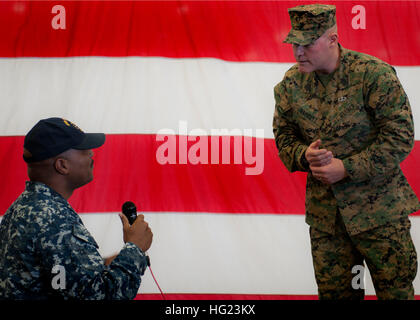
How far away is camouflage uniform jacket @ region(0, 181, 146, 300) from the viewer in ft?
4.24

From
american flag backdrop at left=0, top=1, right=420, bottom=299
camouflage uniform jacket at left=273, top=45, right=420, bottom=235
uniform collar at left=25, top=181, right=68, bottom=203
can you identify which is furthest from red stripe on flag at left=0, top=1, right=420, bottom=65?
uniform collar at left=25, top=181, right=68, bottom=203

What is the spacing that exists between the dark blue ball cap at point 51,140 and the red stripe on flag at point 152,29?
1.28 m

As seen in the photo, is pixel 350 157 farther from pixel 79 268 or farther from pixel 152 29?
pixel 152 29

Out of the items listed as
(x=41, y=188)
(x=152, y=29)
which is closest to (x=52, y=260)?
(x=41, y=188)

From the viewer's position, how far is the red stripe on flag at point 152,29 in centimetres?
266

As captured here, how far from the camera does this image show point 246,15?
266 cm

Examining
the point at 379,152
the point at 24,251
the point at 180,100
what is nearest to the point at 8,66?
the point at 180,100

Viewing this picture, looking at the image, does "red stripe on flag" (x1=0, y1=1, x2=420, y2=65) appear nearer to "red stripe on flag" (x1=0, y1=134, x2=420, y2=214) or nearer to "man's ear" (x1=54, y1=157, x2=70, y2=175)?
"red stripe on flag" (x1=0, y1=134, x2=420, y2=214)

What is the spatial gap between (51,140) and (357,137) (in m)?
0.99

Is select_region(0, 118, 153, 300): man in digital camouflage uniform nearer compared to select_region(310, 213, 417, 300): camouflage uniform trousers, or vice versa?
select_region(0, 118, 153, 300): man in digital camouflage uniform

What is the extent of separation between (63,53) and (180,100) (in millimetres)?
652

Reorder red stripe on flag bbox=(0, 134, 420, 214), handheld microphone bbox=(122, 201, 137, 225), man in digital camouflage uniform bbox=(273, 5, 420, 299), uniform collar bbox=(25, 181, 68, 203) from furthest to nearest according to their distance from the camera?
red stripe on flag bbox=(0, 134, 420, 214) < man in digital camouflage uniform bbox=(273, 5, 420, 299) < handheld microphone bbox=(122, 201, 137, 225) < uniform collar bbox=(25, 181, 68, 203)

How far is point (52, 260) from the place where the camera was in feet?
4.21
